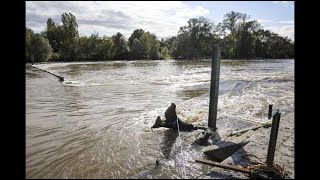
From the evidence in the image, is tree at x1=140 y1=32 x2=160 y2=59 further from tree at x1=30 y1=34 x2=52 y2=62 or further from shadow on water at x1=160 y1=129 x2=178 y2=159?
shadow on water at x1=160 y1=129 x2=178 y2=159

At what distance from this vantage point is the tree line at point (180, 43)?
68.3m

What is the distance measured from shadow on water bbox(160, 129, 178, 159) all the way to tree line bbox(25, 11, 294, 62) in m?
58.4

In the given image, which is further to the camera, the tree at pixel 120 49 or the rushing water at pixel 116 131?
the tree at pixel 120 49

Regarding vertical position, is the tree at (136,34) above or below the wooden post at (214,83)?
above

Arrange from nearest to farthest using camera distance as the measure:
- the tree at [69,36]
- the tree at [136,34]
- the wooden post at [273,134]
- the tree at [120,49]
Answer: the wooden post at [273,134] < the tree at [69,36] < the tree at [120,49] < the tree at [136,34]

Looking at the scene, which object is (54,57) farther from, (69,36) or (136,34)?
(136,34)

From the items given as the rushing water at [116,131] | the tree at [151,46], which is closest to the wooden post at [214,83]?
the rushing water at [116,131]

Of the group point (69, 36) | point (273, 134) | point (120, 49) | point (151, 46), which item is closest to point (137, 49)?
point (120, 49)

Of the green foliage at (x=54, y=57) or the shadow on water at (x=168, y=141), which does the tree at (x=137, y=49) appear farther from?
the shadow on water at (x=168, y=141)

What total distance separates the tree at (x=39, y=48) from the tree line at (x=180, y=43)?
4.24 metres

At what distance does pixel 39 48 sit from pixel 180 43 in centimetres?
A: 3657

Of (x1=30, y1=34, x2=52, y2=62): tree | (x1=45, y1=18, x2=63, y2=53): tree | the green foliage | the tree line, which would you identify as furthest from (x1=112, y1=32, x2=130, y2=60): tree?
(x1=30, y1=34, x2=52, y2=62): tree
